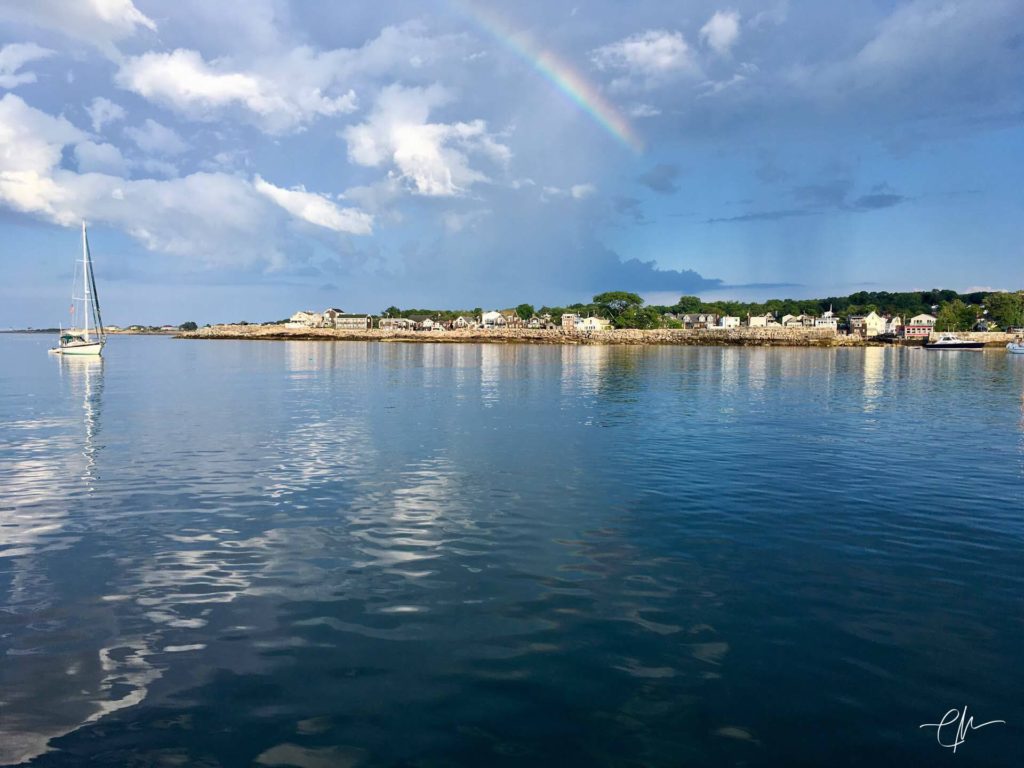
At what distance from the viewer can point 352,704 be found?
9.12 meters

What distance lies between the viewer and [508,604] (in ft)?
40.9

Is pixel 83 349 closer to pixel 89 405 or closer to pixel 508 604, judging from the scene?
pixel 89 405

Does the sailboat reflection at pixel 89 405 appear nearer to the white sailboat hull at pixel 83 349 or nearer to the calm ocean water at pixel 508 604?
the calm ocean water at pixel 508 604

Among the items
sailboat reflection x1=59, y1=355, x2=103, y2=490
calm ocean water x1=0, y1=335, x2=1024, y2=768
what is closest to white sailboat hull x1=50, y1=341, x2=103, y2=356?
sailboat reflection x1=59, y1=355, x2=103, y2=490

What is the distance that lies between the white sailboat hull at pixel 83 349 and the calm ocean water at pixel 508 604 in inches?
3707

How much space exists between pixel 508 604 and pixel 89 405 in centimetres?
4391

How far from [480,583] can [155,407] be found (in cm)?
3827

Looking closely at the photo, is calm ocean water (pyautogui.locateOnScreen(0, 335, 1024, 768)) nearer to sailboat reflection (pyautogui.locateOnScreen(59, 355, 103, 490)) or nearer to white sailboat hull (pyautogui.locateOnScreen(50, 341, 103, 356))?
sailboat reflection (pyautogui.locateOnScreen(59, 355, 103, 490))

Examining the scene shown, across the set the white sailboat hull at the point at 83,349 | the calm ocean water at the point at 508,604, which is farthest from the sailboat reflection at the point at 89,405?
the white sailboat hull at the point at 83,349

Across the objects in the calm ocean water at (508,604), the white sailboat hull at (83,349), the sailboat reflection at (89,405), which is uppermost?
the white sailboat hull at (83,349)

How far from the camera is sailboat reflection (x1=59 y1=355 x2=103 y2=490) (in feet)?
84.8

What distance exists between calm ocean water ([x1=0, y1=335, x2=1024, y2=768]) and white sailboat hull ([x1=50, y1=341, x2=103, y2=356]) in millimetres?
94163

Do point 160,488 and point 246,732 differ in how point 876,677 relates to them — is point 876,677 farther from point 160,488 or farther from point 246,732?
point 160,488

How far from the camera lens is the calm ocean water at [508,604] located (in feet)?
28.0
